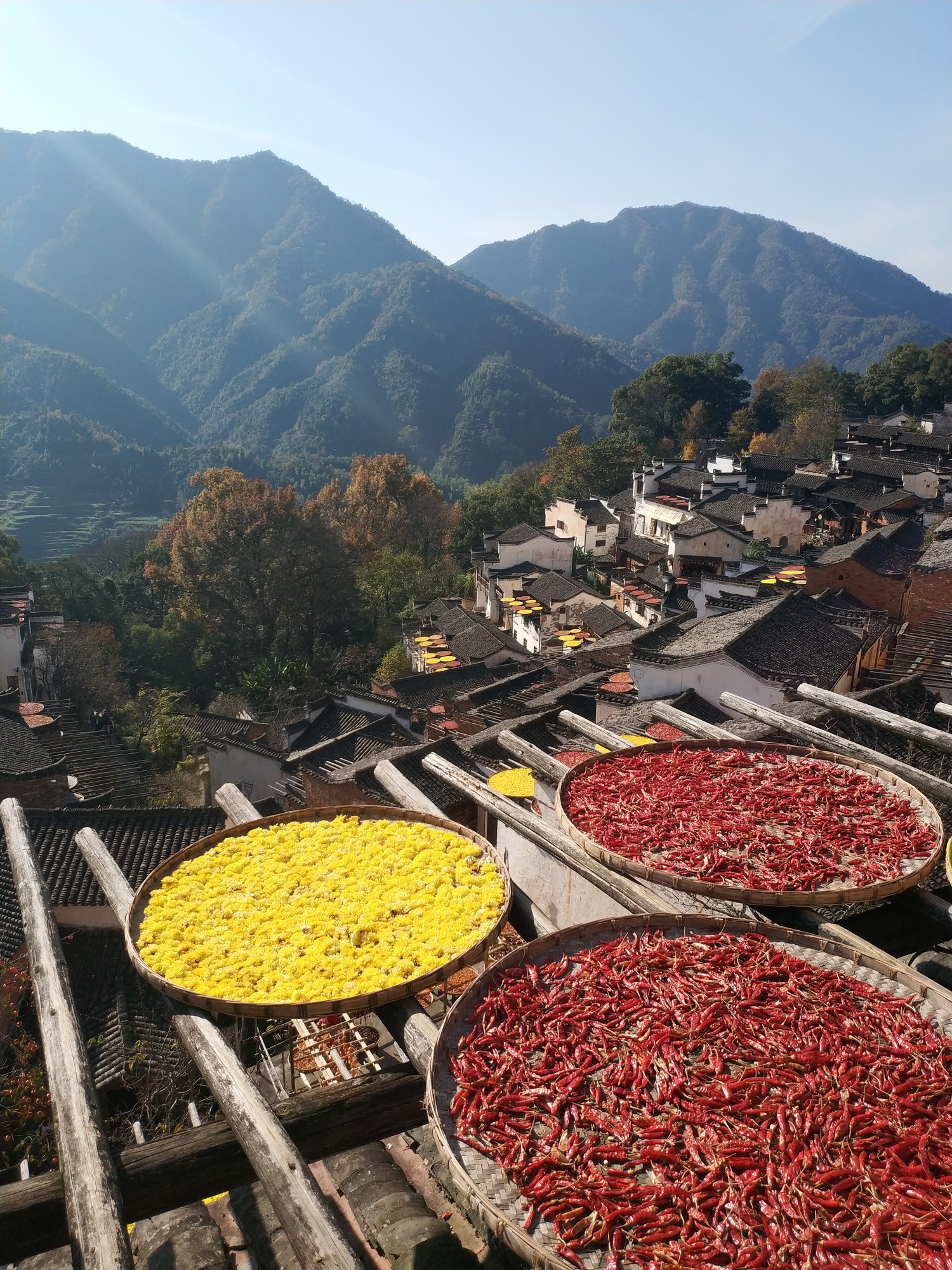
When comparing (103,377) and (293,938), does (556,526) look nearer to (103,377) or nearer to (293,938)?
(293,938)

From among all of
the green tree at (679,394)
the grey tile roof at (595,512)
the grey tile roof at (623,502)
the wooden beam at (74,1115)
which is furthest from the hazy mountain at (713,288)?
the wooden beam at (74,1115)

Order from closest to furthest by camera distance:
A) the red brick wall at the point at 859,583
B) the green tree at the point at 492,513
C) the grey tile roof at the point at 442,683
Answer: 1. the red brick wall at the point at 859,583
2. the grey tile roof at the point at 442,683
3. the green tree at the point at 492,513

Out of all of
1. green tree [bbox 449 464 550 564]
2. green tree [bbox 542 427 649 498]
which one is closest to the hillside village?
green tree [bbox 449 464 550 564]

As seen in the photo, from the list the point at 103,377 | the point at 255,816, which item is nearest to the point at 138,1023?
the point at 255,816

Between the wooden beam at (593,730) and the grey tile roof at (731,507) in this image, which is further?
the grey tile roof at (731,507)

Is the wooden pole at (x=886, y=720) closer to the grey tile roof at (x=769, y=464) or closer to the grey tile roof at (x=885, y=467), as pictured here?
the grey tile roof at (x=885, y=467)

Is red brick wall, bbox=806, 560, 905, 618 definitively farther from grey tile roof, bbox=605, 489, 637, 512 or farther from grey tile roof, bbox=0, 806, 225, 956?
grey tile roof, bbox=605, 489, 637, 512
